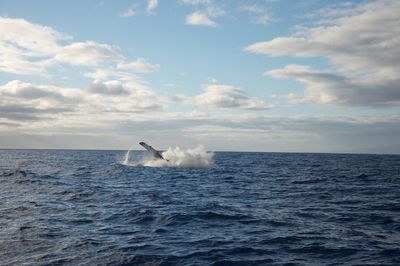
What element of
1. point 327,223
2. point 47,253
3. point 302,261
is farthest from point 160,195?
point 302,261

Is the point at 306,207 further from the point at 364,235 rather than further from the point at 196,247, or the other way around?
the point at 196,247

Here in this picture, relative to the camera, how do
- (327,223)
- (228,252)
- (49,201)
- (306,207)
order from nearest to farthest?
(228,252), (327,223), (306,207), (49,201)

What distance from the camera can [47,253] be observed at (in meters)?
15.0

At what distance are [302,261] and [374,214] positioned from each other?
1129 cm

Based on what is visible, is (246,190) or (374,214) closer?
(374,214)

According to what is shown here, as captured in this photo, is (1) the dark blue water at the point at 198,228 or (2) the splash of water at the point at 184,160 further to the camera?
(2) the splash of water at the point at 184,160

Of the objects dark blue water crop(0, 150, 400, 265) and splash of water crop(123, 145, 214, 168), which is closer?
dark blue water crop(0, 150, 400, 265)

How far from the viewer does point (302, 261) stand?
14188 mm

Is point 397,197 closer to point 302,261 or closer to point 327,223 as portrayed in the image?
point 327,223

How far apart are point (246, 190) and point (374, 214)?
14126 millimetres

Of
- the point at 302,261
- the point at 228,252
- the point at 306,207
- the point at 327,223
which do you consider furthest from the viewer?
the point at 306,207

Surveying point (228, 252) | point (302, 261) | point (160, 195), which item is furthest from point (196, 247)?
point (160, 195)

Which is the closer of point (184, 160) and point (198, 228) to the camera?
point (198, 228)

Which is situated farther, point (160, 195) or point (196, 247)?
point (160, 195)
